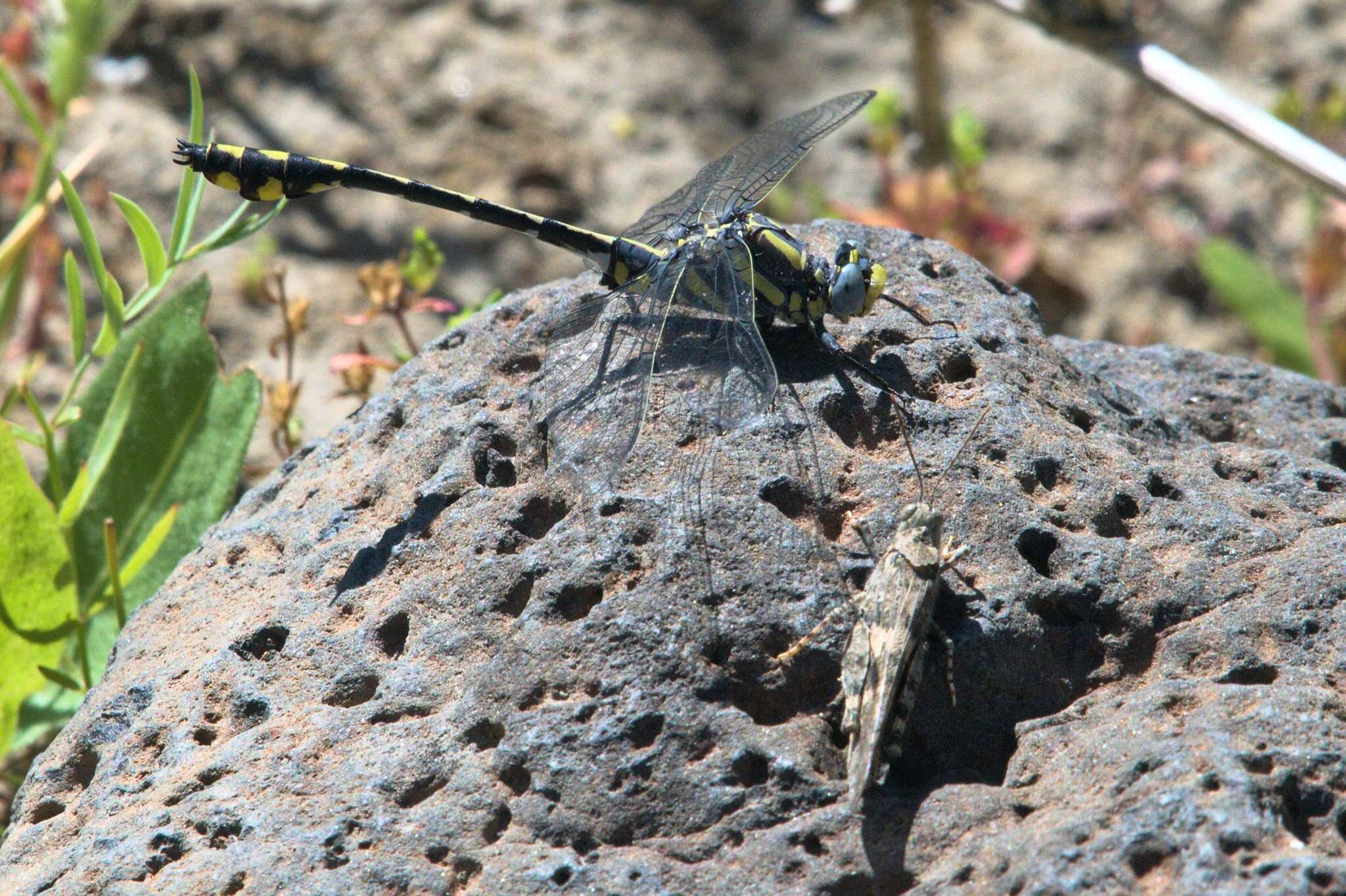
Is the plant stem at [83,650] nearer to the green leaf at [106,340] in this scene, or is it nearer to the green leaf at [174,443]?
the green leaf at [174,443]

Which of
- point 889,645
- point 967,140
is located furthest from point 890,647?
point 967,140

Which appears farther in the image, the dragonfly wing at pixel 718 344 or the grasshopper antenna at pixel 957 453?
the dragonfly wing at pixel 718 344

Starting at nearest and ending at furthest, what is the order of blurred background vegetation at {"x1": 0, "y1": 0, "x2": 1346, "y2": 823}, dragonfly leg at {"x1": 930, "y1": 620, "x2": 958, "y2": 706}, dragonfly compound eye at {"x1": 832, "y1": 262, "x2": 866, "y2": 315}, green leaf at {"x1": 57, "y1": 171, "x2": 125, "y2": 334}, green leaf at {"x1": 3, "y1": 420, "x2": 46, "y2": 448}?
dragonfly leg at {"x1": 930, "y1": 620, "x2": 958, "y2": 706} → dragonfly compound eye at {"x1": 832, "y1": 262, "x2": 866, "y2": 315} → green leaf at {"x1": 57, "y1": 171, "x2": 125, "y2": 334} → green leaf at {"x1": 3, "y1": 420, "x2": 46, "y2": 448} → blurred background vegetation at {"x1": 0, "y1": 0, "x2": 1346, "y2": 823}

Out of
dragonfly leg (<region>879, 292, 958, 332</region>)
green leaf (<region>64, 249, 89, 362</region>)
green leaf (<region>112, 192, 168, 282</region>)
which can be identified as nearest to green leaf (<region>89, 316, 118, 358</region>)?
green leaf (<region>64, 249, 89, 362</region>)

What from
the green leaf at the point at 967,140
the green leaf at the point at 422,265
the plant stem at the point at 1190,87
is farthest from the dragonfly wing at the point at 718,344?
the green leaf at the point at 967,140

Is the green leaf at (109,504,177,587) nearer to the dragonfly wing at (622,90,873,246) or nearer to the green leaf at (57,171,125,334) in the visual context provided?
the green leaf at (57,171,125,334)

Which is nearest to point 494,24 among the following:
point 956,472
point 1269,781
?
point 956,472

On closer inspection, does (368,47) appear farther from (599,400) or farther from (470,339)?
(599,400)

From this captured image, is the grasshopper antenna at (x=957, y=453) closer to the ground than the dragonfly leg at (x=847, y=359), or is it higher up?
closer to the ground
